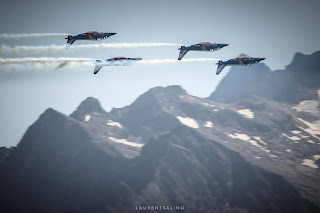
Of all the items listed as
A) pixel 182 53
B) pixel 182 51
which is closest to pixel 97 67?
pixel 182 53

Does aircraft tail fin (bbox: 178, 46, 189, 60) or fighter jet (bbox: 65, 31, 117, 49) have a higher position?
fighter jet (bbox: 65, 31, 117, 49)

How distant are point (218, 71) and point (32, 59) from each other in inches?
3032

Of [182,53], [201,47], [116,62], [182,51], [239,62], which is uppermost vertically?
[201,47]

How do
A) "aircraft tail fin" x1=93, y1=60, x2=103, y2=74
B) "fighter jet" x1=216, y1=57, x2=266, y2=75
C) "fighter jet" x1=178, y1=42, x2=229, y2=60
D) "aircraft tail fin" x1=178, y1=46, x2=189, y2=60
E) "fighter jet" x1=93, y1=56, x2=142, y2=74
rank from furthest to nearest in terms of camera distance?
"aircraft tail fin" x1=178, y1=46, x2=189, y2=60, "fighter jet" x1=178, y1=42, x2=229, y2=60, "fighter jet" x1=216, y1=57, x2=266, y2=75, "fighter jet" x1=93, y1=56, x2=142, y2=74, "aircraft tail fin" x1=93, y1=60, x2=103, y2=74

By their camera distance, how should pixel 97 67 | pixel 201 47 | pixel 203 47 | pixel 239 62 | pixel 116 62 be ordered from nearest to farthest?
pixel 97 67
pixel 116 62
pixel 239 62
pixel 203 47
pixel 201 47

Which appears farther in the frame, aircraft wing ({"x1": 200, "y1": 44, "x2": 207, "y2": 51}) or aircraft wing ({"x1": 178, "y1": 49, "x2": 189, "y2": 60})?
aircraft wing ({"x1": 178, "y1": 49, "x2": 189, "y2": 60})

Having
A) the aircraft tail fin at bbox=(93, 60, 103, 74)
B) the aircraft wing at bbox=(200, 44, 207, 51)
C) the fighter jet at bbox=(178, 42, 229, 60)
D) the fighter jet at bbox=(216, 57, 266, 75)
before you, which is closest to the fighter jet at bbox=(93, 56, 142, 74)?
the aircraft tail fin at bbox=(93, 60, 103, 74)

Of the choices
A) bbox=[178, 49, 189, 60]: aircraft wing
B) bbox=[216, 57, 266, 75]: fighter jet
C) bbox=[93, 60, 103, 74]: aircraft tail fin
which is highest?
bbox=[178, 49, 189, 60]: aircraft wing

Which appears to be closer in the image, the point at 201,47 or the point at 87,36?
the point at 87,36

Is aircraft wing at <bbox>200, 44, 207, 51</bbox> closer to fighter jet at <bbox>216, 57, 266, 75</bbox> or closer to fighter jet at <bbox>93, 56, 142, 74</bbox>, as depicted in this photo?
fighter jet at <bbox>216, 57, 266, 75</bbox>

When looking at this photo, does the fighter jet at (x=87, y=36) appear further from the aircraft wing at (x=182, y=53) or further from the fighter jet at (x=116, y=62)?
the aircraft wing at (x=182, y=53)

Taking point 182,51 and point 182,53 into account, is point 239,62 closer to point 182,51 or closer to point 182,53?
point 182,53

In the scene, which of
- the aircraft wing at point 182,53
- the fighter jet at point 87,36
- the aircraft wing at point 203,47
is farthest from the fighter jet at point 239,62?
the fighter jet at point 87,36

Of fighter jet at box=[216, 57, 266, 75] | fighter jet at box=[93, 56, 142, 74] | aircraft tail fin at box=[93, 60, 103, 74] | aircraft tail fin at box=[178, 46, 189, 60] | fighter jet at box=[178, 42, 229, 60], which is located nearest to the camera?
aircraft tail fin at box=[93, 60, 103, 74]
